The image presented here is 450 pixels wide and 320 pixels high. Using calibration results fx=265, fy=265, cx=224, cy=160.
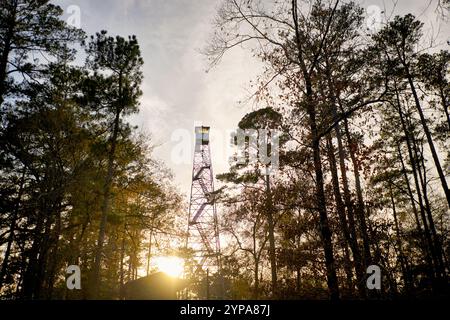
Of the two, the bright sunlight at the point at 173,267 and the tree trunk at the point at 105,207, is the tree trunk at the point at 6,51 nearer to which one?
the tree trunk at the point at 105,207

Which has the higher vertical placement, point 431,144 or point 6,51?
point 6,51

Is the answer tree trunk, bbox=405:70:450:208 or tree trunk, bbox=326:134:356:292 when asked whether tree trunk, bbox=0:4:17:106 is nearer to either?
tree trunk, bbox=326:134:356:292

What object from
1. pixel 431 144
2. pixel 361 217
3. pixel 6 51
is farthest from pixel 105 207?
pixel 431 144

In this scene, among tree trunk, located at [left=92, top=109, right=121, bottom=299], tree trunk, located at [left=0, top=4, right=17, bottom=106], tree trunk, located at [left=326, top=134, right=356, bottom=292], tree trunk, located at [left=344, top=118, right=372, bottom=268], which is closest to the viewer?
tree trunk, located at [left=326, top=134, right=356, bottom=292]

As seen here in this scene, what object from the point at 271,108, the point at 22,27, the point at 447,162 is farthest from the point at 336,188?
the point at 22,27

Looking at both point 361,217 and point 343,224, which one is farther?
point 361,217

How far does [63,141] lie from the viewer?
11570 millimetres

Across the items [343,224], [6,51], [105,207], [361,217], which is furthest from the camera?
[105,207]

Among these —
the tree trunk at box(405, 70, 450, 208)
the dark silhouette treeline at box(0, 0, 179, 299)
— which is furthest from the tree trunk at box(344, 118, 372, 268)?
the dark silhouette treeline at box(0, 0, 179, 299)

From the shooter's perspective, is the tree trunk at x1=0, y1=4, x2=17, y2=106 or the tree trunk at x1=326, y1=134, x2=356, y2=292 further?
the tree trunk at x1=0, y1=4, x2=17, y2=106

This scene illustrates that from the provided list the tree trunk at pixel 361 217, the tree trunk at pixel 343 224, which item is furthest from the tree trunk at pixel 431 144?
the tree trunk at pixel 343 224

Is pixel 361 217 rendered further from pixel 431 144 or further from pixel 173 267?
pixel 173 267
